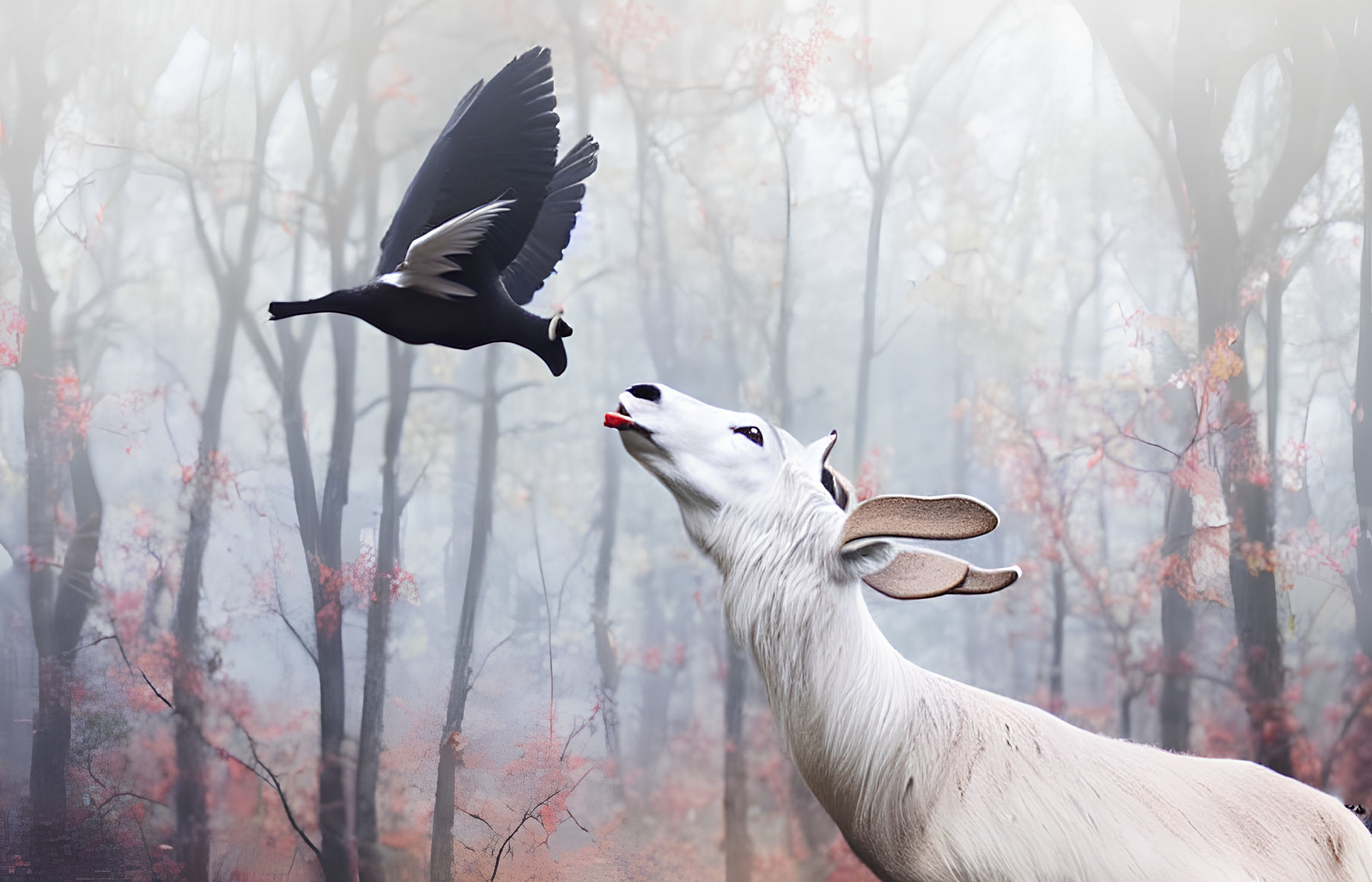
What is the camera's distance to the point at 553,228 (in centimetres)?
94

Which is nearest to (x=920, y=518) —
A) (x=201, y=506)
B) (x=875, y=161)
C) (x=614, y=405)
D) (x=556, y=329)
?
(x=556, y=329)

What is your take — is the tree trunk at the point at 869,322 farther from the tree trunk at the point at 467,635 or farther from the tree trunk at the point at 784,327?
the tree trunk at the point at 467,635

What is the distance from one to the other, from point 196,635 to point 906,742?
187 cm

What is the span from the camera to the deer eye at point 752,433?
0.90m

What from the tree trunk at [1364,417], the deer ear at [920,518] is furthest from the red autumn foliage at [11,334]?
the tree trunk at [1364,417]

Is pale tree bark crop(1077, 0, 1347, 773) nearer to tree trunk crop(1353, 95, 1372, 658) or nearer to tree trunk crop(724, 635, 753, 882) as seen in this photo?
tree trunk crop(1353, 95, 1372, 658)

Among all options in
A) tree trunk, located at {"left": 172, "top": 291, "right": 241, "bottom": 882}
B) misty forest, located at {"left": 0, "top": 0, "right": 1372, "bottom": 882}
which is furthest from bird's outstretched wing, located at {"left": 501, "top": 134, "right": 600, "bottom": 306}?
tree trunk, located at {"left": 172, "top": 291, "right": 241, "bottom": 882}

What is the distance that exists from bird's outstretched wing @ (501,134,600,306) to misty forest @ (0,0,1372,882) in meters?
1.16

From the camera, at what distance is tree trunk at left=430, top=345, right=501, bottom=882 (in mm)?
2029

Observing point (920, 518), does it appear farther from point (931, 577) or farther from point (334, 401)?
point (334, 401)

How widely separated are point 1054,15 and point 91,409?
8.54 ft

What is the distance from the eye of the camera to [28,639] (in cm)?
209

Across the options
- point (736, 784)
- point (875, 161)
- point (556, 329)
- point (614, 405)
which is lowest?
point (736, 784)

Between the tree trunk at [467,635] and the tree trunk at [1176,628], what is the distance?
163cm
